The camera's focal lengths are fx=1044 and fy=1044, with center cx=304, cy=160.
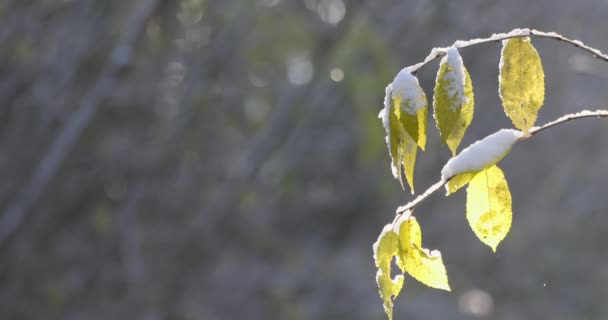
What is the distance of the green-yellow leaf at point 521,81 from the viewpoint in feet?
2.84

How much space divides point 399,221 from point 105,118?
5810 mm

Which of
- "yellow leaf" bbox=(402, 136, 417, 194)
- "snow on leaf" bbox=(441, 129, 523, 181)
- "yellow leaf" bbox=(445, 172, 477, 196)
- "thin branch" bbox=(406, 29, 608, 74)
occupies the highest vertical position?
"thin branch" bbox=(406, 29, 608, 74)

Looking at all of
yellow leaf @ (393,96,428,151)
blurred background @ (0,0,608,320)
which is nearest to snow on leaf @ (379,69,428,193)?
yellow leaf @ (393,96,428,151)

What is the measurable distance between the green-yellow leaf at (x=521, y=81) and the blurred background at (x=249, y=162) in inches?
96.3

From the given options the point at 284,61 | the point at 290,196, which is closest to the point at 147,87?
the point at 284,61

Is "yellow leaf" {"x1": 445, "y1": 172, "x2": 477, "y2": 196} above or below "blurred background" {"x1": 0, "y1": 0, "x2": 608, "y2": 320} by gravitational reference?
below

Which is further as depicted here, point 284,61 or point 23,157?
point 284,61

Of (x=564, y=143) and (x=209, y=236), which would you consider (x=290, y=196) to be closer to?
(x=209, y=236)

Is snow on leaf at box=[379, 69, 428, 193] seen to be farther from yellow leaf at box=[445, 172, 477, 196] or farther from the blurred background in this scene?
the blurred background

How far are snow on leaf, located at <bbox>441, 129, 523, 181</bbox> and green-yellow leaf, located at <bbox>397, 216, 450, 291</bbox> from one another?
8 centimetres

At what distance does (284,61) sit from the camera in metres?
8.52

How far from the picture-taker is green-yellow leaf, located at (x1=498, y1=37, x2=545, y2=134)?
34.1 inches

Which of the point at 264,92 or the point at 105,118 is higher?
the point at 264,92

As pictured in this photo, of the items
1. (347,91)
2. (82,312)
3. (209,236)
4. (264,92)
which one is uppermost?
(264,92)
